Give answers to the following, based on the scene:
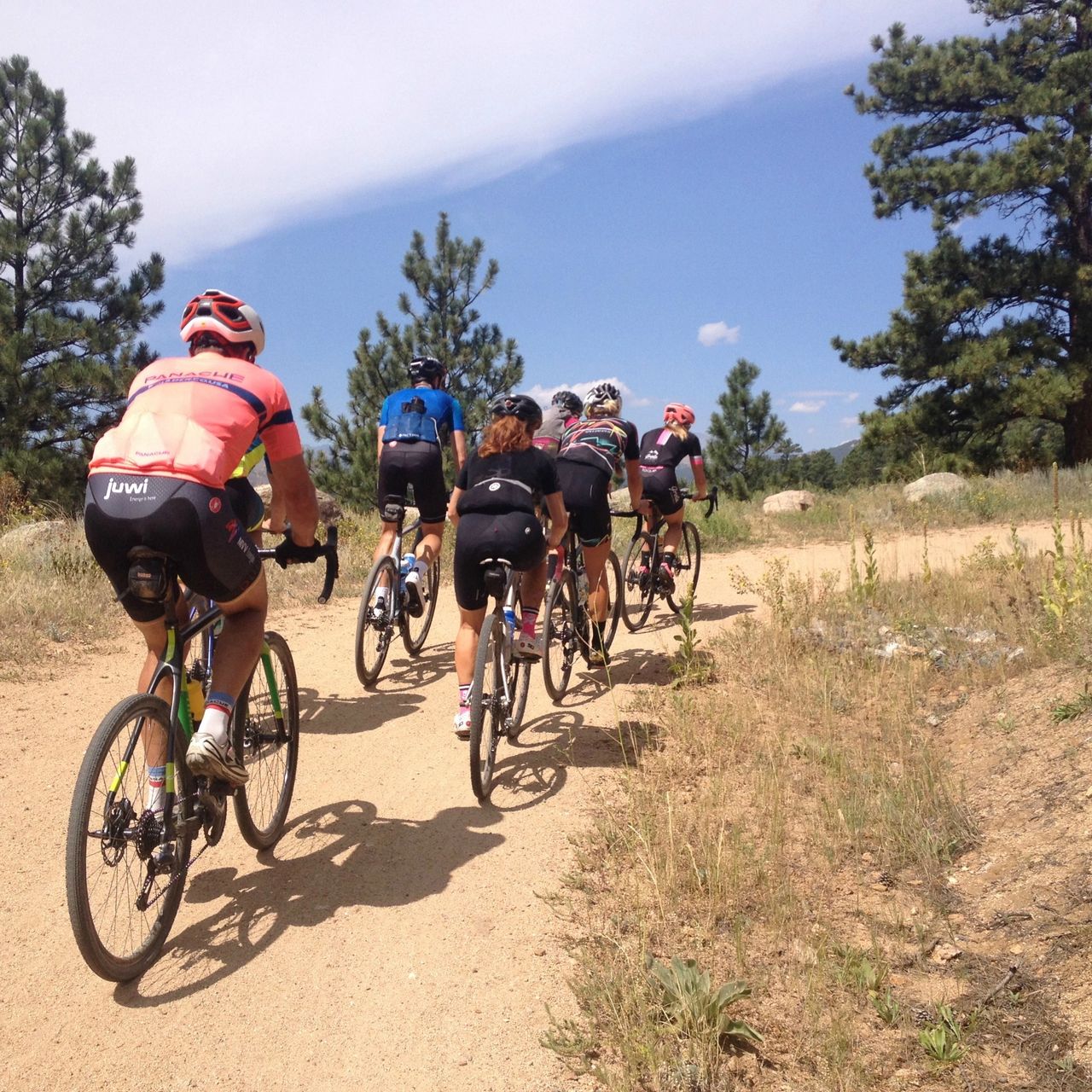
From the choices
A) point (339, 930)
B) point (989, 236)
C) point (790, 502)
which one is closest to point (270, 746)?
point (339, 930)

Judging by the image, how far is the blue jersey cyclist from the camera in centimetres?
658

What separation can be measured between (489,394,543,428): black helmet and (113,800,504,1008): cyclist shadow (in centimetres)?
207

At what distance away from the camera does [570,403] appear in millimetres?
7082

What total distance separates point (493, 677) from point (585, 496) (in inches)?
80.8

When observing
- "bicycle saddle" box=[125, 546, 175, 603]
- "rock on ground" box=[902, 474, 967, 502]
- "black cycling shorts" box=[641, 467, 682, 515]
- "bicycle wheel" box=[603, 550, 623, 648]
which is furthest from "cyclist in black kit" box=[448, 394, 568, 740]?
"rock on ground" box=[902, 474, 967, 502]

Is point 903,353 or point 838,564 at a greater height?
point 903,353

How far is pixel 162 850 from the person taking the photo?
3.02 meters

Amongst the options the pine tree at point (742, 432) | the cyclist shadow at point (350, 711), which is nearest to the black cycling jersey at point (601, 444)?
the cyclist shadow at point (350, 711)

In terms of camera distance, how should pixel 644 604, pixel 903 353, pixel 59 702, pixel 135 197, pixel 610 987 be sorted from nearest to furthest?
pixel 610 987 → pixel 59 702 → pixel 644 604 → pixel 135 197 → pixel 903 353

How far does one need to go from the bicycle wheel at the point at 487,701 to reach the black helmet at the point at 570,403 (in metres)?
2.90

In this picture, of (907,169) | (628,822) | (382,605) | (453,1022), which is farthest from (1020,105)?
(453,1022)

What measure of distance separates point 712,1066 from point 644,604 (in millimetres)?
6205

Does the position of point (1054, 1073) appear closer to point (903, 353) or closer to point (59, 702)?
point (59, 702)

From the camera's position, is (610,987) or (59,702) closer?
(610,987)
